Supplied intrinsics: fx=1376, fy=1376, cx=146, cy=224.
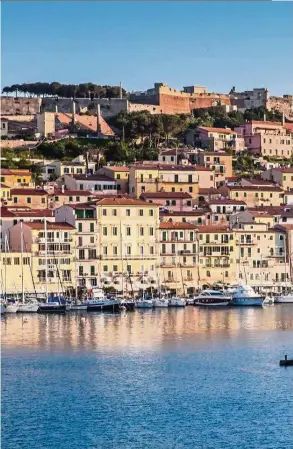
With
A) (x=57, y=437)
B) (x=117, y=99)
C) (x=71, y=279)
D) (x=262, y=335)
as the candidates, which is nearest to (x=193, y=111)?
(x=117, y=99)

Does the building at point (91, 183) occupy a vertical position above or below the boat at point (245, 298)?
above

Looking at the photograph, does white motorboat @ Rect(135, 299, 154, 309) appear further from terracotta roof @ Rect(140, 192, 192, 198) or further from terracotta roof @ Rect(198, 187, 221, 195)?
terracotta roof @ Rect(198, 187, 221, 195)

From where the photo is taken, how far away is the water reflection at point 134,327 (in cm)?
2759

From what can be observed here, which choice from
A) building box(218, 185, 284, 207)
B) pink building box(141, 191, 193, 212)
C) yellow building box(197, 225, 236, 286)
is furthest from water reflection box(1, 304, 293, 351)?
building box(218, 185, 284, 207)

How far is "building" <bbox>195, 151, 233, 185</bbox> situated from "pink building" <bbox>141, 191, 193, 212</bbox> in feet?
19.8

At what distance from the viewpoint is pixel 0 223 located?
39531mm

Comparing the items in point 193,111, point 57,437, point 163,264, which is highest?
point 193,111

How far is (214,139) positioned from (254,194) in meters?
8.74

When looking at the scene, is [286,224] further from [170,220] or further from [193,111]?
[193,111]

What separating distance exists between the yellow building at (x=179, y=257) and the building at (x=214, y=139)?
15.6 metres

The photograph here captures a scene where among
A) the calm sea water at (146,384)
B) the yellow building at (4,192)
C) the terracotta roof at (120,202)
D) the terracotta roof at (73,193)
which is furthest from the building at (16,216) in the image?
the calm sea water at (146,384)

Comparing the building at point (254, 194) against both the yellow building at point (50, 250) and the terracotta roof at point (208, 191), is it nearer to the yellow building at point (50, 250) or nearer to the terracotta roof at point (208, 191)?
the terracotta roof at point (208, 191)

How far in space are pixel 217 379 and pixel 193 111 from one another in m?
44.7

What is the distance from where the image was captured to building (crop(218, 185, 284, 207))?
4922 cm
